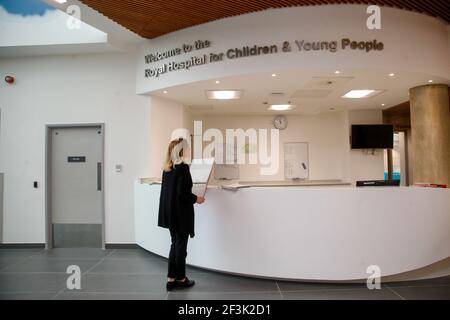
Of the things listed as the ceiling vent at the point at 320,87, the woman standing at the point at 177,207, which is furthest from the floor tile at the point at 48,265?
the ceiling vent at the point at 320,87

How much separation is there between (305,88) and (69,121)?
4294 mm

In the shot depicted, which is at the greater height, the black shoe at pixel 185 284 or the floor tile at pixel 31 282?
the black shoe at pixel 185 284

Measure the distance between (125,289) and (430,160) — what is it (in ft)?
17.0

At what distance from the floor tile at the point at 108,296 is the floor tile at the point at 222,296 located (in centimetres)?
16

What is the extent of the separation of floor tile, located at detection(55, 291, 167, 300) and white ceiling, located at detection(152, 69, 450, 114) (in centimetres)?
310

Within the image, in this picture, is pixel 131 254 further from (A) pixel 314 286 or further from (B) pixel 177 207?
(A) pixel 314 286

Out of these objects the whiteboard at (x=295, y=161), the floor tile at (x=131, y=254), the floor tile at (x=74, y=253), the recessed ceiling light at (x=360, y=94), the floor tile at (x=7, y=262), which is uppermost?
the recessed ceiling light at (x=360, y=94)

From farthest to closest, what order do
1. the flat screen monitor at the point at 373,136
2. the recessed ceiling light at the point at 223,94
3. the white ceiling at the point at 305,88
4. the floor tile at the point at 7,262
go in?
the flat screen monitor at the point at 373,136 < the recessed ceiling light at the point at 223,94 < the white ceiling at the point at 305,88 < the floor tile at the point at 7,262

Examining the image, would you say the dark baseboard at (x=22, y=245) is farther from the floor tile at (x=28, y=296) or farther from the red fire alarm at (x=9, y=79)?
the red fire alarm at (x=9, y=79)

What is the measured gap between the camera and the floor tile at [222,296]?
324cm

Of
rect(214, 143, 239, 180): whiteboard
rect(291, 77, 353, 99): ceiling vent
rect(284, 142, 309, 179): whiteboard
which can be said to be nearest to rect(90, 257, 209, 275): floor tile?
rect(291, 77, 353, 99): ceiling vent

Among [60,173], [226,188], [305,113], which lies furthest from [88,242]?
[305,113]

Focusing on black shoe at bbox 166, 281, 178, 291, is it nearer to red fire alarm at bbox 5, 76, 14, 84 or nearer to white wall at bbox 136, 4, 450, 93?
white wall at bbox 136, 4, 450, 93

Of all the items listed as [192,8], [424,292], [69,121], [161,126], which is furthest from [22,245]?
[424,292]
